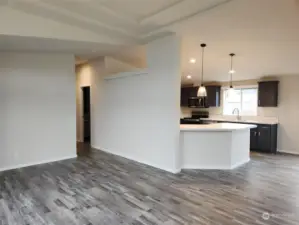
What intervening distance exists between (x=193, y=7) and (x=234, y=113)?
5.08 m

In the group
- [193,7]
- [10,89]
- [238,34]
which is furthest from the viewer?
[10,89]

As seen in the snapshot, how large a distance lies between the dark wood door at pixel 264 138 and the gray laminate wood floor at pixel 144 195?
1.44 meters

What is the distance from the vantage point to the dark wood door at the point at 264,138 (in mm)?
6562

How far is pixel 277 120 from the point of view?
22.0 ft

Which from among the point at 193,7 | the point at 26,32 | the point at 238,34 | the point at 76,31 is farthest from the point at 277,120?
the point at 26,32

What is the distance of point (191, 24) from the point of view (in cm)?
400

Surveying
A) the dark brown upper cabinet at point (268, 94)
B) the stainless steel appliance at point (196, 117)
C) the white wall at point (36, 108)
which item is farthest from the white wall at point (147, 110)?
the dark brown upper cabinet at point (268, 94)

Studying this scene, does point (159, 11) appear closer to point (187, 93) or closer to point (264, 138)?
point (264, 138)

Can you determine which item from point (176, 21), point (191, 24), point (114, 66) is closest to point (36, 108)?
point (114, 66)

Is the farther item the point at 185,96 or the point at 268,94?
the point at 185,96

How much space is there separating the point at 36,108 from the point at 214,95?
5566mm

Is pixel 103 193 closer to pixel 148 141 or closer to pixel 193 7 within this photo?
pixel 148 141

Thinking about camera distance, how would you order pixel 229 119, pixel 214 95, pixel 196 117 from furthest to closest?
pixel 196 117 < pixel 214 95 < pixel 229 119

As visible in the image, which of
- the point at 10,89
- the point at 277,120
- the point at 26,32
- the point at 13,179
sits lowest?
the point at 13,179
